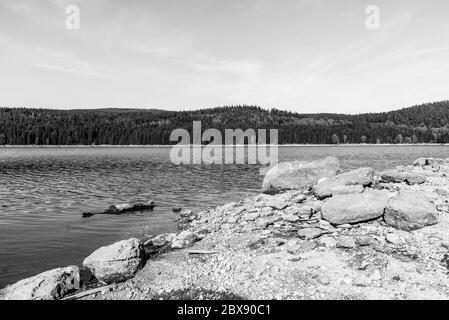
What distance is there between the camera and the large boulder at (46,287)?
11.3 meters

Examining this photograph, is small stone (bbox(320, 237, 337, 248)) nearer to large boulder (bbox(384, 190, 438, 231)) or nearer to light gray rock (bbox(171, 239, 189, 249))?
large boulder (bbox(384, 190, 438, 231))

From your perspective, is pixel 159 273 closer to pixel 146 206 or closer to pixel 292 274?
pixel 292 274

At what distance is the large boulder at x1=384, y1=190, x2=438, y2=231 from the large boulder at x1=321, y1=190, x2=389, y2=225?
1.42ft

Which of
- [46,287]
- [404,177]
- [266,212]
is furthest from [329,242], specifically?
[46,287]

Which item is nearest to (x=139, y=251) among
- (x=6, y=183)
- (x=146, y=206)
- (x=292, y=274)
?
(x=292, y=274)

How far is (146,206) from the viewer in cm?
2761

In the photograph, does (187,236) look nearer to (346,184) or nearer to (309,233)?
(309,233)

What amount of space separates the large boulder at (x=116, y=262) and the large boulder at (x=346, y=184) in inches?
368

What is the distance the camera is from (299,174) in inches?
1065

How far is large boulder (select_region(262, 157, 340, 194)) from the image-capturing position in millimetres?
26688

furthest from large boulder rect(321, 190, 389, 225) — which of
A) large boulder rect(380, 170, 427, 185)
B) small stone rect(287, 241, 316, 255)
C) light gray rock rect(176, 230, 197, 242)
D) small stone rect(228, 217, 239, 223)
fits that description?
light gray rock rect(176, 230, 197, 242)

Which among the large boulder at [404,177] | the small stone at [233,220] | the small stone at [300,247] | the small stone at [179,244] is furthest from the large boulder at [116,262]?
the large boulder at [404,177]

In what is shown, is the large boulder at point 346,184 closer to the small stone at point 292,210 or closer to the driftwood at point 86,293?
the small stone at point 292,210

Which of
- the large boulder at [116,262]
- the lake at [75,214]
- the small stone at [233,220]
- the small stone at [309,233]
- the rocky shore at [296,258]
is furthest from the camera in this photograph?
the small stone at [233,220]
